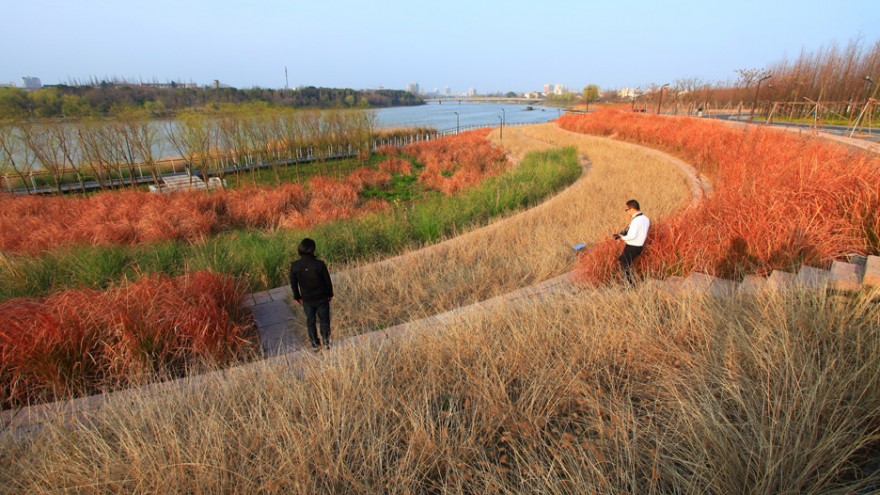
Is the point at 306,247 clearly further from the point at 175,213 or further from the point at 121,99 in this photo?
the point at 121,99

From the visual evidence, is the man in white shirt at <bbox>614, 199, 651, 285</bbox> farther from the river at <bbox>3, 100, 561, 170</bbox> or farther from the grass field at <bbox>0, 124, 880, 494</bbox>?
the river at <bbox>3, 100, 561, 170</bbox>

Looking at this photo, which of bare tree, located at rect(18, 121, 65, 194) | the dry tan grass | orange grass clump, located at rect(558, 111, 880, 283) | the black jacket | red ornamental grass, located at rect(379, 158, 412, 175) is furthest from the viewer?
red ornamental grass, located at rect(379, 158, 412, 175)

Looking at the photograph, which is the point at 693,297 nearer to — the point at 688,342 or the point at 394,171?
the point at 688,342

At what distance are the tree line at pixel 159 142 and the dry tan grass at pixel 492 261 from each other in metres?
19.4

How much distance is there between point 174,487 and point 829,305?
417cm

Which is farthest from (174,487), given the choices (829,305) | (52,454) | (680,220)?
(680,220)

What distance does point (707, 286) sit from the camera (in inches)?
146

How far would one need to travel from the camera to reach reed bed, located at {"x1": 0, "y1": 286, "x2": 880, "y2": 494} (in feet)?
6.13

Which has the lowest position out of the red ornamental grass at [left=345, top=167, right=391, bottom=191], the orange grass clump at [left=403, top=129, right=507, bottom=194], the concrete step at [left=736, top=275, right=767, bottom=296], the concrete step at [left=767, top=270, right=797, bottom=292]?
the red ornamental grass at [left=345, top=167, right=391, bottom=191]

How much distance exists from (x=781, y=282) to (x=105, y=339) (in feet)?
19.7

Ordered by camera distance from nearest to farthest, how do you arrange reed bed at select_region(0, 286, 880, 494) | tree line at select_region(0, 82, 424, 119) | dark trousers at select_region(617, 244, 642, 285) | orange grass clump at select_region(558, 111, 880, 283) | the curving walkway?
reed bed at select_region(0, 286, 880, 494), orange grass clump at select_region(558, 111, 880, 283), the curving walkway, dark trousers at select_region(617, 244, 642, 285), tree line at select_region(0, 82, 424, 119)

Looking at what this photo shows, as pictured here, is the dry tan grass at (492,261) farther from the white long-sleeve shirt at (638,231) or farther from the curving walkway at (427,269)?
the white long-sleeve shirt at (638,231)

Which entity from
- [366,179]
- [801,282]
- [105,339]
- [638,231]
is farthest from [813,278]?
[366,179]

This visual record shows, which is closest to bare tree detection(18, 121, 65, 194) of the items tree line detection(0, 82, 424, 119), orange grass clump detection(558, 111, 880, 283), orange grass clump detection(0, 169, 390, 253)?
tree line detection(0, 82, 424, 119)
